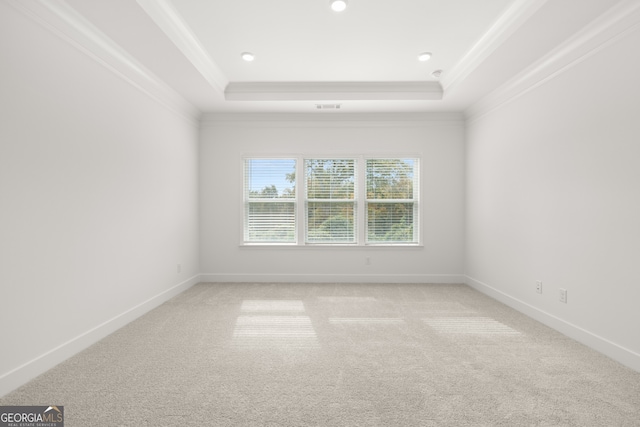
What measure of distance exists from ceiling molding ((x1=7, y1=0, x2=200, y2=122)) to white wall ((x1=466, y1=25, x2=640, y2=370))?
4104 millimetres

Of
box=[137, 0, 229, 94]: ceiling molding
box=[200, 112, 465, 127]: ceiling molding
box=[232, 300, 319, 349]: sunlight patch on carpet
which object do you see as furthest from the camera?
box=[200, 112, 465, 127]: ceiling molding

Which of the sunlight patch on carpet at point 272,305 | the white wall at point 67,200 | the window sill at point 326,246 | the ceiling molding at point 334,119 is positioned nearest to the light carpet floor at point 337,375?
the sunlight patch on carpet at point 272,305

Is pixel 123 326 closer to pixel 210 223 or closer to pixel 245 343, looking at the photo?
pixel 245 343

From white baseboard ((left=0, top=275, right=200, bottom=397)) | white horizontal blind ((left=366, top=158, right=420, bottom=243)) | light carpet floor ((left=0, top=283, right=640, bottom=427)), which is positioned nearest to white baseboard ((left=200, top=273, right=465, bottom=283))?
white horizontal blind ((left=366, top=158, right=420, bottom=243))

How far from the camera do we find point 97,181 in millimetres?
3020

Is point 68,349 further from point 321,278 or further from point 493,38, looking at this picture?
point 493,38

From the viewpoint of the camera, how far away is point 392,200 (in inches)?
215

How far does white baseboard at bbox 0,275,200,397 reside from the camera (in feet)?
7.06

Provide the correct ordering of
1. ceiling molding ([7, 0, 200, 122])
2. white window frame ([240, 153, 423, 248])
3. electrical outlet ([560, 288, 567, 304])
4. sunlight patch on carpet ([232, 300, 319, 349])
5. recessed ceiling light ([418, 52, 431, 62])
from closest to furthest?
ceiling molding ([7, 0, 200, 122]), sunlight patch on carpet ([232, 300, 319, 349]), electrical outlet ([560, 288, 567, 304]), recessed ceiling light ([418, 52, 431, 62]), white window frame ([240, 153, 423, 248])

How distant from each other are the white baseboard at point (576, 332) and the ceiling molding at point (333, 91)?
108 inches

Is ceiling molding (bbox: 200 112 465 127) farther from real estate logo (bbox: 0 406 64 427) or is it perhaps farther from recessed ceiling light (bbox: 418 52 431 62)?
real estate logo (bbox: 0 406 64 427)

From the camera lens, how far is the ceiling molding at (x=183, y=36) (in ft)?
8.75

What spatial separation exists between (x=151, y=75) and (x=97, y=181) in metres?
1.45

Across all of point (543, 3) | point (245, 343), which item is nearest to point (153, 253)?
point (245, 343)
